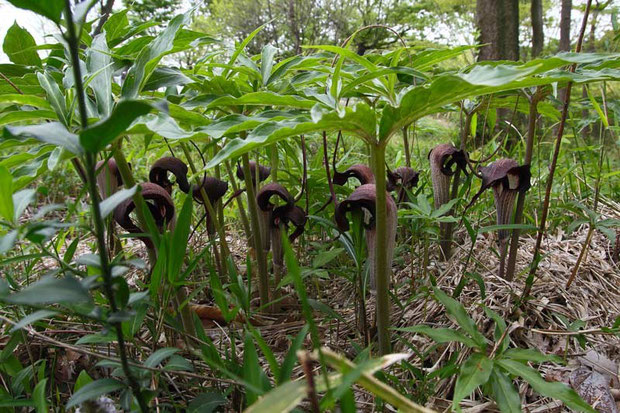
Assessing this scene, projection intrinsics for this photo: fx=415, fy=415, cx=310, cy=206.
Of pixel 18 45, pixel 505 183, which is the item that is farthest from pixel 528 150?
pixel 18 45

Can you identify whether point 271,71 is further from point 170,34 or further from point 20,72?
point 20,72

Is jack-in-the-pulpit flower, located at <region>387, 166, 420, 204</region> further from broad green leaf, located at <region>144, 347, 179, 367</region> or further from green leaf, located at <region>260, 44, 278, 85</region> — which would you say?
broad green leaf, located at <region>144, 347, 179, 367</region>

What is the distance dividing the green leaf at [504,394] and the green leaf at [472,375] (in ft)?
0.11

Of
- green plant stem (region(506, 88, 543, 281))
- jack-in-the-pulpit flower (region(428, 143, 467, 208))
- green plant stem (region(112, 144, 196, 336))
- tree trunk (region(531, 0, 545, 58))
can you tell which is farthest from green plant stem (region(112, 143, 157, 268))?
tree trunk (region(531, 0, 545, 58))

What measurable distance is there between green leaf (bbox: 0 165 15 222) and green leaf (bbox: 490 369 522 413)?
83 cm

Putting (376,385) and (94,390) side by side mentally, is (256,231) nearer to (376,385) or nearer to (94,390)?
(94,390)

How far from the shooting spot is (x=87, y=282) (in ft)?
1.70

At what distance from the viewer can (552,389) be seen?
0.71 m

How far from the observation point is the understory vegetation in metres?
0.56

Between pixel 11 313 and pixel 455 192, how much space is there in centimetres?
143

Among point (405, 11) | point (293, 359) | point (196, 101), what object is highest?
point (405, 11)

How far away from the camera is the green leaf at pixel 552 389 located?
2.26 ft

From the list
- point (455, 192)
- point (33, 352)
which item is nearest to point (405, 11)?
point (455, 192)

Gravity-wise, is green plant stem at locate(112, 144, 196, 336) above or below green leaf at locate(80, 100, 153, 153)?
below
